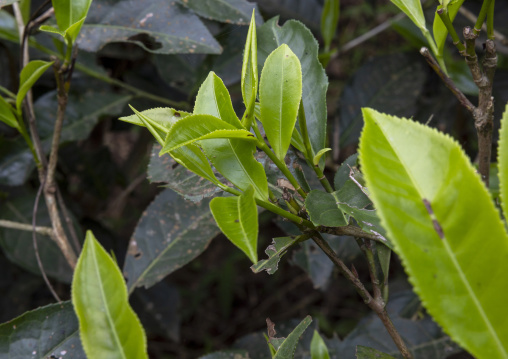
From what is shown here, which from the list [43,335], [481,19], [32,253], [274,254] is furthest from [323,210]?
[32,253]

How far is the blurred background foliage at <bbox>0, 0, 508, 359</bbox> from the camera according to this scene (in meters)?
1.01

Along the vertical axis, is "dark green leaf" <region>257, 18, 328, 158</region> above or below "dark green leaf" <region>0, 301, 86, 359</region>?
above

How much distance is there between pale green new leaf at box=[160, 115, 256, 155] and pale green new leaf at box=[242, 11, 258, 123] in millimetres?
38

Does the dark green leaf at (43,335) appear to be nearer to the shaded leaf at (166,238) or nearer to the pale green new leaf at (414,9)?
the shaded leaf at (166,238)

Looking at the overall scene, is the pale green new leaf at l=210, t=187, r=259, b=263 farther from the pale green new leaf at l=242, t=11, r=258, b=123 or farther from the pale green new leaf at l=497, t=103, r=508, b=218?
the pale green new leaf at l=497, t=103, r=508, b=218

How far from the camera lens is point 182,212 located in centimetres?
104

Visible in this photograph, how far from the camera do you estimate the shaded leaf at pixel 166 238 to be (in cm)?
100

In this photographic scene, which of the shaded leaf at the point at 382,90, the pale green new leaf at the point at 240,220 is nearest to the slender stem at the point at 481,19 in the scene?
the pale green new leaf at the point at 240,220

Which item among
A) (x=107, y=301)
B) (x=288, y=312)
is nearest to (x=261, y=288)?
(x=288, y=312)

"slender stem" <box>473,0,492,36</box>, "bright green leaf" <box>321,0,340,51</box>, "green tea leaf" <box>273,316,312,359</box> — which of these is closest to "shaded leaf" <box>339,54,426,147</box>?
"bright green leaf" <box>321,0,340,51</box>

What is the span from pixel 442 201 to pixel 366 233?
25 cm

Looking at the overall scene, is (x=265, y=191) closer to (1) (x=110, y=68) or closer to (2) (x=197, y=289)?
(1) (x=110, y=68)

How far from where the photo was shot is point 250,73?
58 centimetres

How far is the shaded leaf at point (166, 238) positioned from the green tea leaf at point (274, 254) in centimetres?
36
